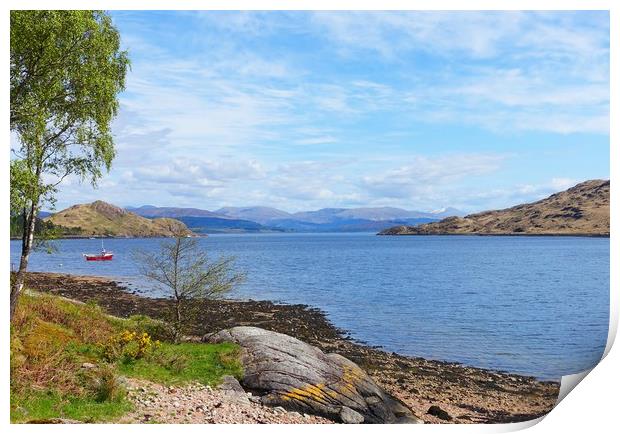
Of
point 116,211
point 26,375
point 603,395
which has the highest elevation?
point 116,211

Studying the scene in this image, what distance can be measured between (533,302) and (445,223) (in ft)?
469

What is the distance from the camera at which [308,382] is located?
44.2 feet

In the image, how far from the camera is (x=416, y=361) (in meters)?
23.8

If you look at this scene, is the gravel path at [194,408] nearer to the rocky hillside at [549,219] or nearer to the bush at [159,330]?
the bush at [159,330]

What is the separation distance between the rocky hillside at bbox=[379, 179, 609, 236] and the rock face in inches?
2602

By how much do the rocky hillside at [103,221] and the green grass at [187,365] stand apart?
31.1m

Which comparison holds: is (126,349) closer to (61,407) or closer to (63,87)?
(61,407)

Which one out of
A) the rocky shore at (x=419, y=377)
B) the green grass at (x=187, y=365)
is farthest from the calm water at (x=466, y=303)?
the green grass at (x=187, y=365)

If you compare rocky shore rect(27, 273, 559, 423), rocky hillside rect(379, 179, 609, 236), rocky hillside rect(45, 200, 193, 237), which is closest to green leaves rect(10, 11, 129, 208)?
rocky shore rect(27, 273, 559, 423)

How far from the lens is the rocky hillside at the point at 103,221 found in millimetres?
51875

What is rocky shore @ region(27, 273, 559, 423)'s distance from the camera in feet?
56.1

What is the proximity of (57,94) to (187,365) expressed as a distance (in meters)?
7.50
